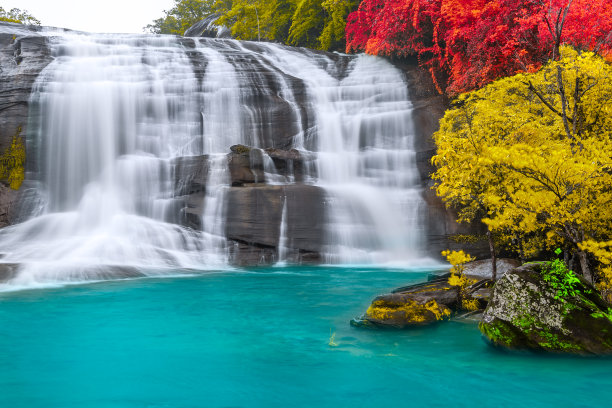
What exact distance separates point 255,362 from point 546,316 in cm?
374

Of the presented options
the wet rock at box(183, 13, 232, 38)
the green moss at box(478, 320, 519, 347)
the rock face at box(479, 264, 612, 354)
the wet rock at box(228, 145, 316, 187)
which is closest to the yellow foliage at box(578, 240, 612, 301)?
the rock face at box(479, 264, 612, 354)

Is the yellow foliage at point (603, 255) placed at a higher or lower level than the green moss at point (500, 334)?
higher

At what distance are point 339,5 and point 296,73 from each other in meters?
8.09

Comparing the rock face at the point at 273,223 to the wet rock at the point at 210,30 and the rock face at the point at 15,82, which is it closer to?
the rock face at the point at 15,82

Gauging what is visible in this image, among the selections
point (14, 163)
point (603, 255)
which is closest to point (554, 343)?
point (603, 255)

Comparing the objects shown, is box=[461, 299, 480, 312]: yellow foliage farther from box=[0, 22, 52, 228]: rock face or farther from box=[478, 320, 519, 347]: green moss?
box=[0, 22, 52, 228]: rock face

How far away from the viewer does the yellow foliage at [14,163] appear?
701 inches

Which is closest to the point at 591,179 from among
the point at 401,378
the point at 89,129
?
the point at 401,378

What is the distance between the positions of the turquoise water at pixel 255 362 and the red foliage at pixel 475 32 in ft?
34.3

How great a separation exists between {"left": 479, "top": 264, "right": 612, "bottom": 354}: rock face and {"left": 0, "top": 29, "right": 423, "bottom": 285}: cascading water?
961cm

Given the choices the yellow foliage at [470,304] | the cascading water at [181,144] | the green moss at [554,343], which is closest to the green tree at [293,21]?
the cascading water at [181,144]

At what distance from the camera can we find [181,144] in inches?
794

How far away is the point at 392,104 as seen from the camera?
22219 mm

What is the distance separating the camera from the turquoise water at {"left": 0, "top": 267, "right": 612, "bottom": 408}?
16.3ft
